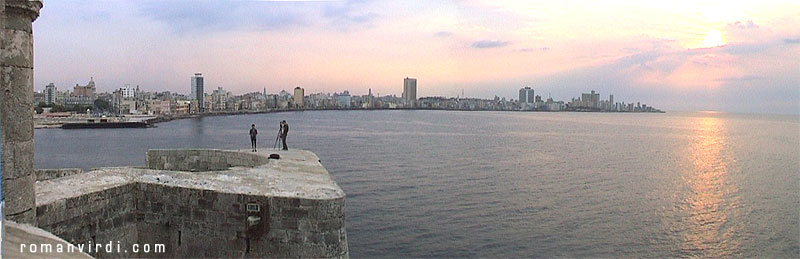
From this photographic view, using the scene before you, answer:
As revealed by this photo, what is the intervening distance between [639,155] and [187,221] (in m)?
50.1

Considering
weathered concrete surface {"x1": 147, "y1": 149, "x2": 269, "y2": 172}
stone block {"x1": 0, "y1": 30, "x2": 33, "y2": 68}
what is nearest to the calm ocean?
weathered concrete surface {"x1": 147, "y1": 149, "x2": 269, "y2": 172}

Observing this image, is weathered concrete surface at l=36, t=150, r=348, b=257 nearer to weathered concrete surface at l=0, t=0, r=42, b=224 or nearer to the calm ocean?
weathered concrete surface at l=0, t=0, r=42, b=224

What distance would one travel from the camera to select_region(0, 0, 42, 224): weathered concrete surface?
6070 millimetres

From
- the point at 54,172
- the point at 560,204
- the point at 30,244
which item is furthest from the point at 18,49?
the point at 560,204

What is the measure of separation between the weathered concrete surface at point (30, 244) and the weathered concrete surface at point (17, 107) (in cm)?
→ 63

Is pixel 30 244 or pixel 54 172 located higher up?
pixel 30 244

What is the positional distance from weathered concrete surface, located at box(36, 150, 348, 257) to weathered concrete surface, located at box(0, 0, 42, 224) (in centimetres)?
115

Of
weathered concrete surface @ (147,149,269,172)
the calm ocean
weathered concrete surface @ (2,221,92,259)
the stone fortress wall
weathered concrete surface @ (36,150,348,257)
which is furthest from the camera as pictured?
the calm ocean

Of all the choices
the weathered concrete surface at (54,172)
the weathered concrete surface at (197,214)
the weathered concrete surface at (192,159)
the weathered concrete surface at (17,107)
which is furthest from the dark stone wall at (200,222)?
the weathered concrete surface at (192,159)

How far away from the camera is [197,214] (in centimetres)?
880

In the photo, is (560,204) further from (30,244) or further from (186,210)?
(30,244)

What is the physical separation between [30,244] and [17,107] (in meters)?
2.20

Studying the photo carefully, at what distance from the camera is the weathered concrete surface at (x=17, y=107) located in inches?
239

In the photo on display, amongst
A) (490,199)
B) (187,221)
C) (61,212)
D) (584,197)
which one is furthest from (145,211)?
(584,197)
